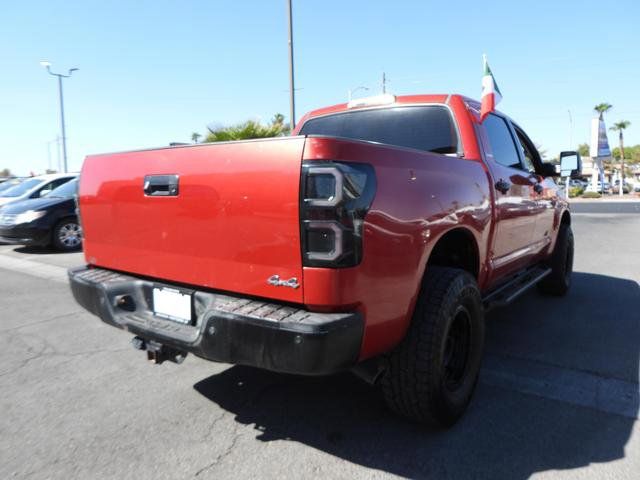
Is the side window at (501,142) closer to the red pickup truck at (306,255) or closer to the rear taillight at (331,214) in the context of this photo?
the red pickup truck at (306,255)

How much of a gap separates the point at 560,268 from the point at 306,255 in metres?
4.23

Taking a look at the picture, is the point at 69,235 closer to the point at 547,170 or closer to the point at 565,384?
the point at 547,170

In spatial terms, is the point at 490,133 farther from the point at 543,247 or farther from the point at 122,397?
the point at 122,397

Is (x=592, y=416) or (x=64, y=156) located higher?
(x=64, y=156)

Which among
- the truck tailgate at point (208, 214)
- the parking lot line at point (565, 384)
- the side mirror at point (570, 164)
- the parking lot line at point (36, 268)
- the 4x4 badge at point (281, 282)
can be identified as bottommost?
the parking lot line at point (565, 384)

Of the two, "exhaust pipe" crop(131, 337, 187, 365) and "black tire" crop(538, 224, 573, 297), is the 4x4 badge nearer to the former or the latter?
"exhaust pipe" crop(131, 337, 187, 365)

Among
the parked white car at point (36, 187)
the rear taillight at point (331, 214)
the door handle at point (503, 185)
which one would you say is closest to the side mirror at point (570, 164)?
the door handle at point (503, 185)

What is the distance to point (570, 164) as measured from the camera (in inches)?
192

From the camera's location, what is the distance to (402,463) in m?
2.19

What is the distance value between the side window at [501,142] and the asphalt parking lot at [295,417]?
57.0 inches

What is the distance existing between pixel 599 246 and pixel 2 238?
11.4 metres

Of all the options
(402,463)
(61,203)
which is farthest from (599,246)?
(61,203)

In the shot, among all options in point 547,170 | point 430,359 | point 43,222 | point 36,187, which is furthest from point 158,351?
point 36,187

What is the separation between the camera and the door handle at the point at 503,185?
10.5ft
